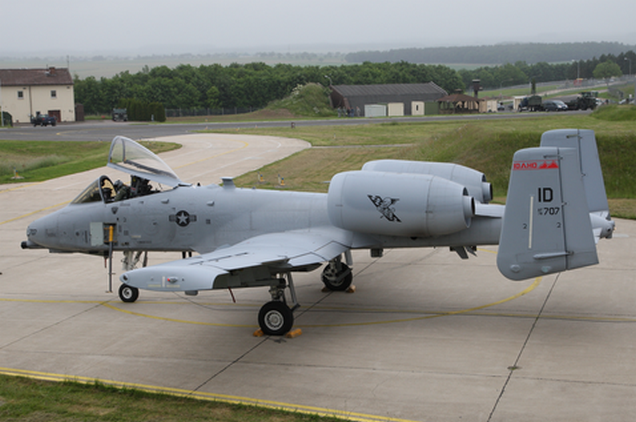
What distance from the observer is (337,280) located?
15938 mm

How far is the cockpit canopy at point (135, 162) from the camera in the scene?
1543 centimetres

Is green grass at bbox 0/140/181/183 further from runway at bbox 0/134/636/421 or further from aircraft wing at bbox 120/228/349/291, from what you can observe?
aircraft wing at bbox 120/228/349/291

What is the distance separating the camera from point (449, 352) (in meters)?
11.7

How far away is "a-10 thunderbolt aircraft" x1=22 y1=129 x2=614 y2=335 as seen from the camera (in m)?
11.4

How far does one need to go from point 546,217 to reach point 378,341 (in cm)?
415

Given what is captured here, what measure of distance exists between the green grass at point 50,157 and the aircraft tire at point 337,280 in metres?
28.7

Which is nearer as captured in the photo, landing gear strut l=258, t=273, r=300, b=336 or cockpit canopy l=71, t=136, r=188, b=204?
landing gear strut l=258, t=273, r=300, b=336

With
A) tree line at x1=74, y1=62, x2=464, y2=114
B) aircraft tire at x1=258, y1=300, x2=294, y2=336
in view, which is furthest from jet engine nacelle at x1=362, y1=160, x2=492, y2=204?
tree line at x1=74, y1=62, x2=464, y2=114

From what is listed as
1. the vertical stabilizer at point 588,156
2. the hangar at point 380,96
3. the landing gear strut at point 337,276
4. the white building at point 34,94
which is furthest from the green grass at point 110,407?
the white building at point 34,94

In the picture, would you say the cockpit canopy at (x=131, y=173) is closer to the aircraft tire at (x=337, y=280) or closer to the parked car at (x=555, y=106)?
the aircraft tire at (x=337, y=280)

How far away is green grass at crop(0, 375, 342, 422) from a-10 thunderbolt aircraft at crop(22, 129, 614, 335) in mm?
1936

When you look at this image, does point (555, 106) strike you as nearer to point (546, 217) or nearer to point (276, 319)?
point (546, 217)

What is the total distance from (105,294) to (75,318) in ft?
6.39

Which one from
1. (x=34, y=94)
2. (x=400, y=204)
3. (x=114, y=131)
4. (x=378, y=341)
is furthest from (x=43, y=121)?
(x=378, y=341)
